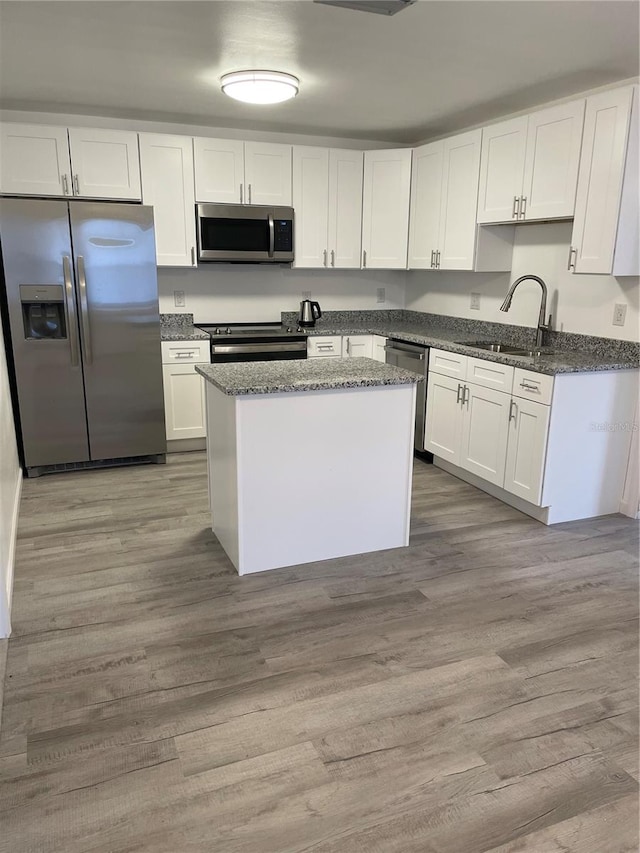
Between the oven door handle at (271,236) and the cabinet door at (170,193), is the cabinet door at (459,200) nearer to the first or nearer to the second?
the oven door handle at (271,236)

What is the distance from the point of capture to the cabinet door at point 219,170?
15.1 ft

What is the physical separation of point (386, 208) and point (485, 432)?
2.30m

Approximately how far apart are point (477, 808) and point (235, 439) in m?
1.69

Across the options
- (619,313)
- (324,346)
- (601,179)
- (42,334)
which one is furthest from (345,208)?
(42,334)

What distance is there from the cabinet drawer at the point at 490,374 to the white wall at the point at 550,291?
627mm

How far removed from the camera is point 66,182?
4258 millimetres

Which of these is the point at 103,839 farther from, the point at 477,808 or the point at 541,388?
the point at 541,388

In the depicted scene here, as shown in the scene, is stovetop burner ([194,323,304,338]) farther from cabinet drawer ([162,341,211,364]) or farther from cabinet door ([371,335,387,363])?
cabinet door ([371,335,387,363])

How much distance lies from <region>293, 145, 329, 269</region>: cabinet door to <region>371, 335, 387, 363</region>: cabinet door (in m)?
0.77

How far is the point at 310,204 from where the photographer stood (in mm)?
4984

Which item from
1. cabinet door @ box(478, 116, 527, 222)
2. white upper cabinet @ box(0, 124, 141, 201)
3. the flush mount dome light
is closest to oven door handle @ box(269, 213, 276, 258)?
white upper cabinet @ box(0, 124, 141, 201)

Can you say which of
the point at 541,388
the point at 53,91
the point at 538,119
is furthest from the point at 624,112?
the point at 53,91

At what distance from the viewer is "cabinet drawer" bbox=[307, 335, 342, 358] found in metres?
4.98

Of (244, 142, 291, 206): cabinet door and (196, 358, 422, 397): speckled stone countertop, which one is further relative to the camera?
(244, 142, 291, 206): cabinet door
